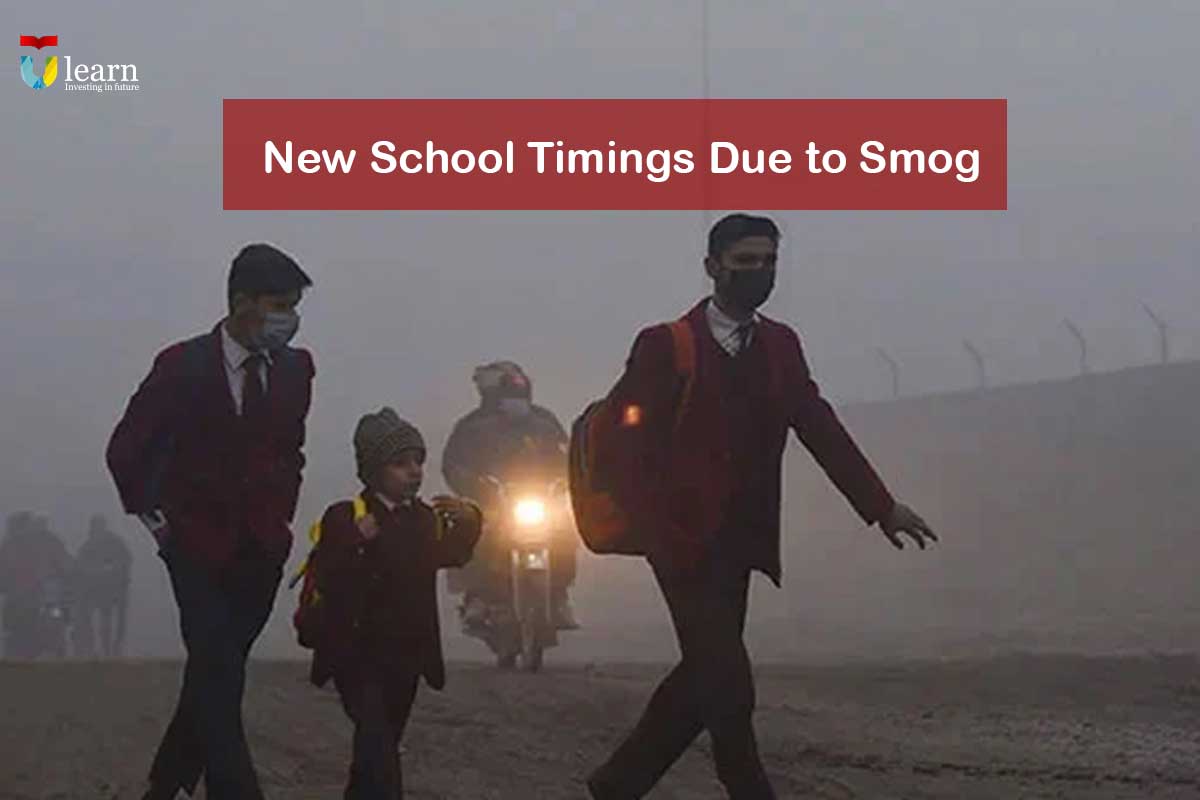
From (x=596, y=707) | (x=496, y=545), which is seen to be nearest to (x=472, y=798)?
(x=596, y=707)

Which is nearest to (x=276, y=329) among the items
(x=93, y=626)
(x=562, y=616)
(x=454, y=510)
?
(x=454, y=510)

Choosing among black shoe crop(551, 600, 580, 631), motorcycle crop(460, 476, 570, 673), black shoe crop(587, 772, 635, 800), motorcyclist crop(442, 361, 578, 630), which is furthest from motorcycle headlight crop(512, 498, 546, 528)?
black shoe crop(587, 772, 635, 800)

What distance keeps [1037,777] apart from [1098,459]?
47234mm

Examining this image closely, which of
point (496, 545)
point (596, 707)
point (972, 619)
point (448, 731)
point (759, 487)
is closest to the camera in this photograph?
point (759, 487)

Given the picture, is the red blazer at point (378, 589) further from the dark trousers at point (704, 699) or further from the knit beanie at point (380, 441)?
the dark trousers at point (704, 699)

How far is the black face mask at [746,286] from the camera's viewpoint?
6.88m

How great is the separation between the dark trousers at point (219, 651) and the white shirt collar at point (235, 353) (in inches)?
21.8

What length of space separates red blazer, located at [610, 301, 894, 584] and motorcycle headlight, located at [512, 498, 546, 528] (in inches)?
366

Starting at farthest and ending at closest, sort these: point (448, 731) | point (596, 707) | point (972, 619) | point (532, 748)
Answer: point (972, 619), point (596, 707), point (448, 731), point (532, 748)

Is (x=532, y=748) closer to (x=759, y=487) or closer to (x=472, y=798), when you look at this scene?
(x=472, y=798)

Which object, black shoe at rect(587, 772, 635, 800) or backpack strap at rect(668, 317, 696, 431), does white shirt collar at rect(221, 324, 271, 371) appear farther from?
black shoe at rect(587, 772, 635, 800)

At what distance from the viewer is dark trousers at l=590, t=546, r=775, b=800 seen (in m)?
6.48

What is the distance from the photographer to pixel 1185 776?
963 centimetres

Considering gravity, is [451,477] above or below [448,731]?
above
